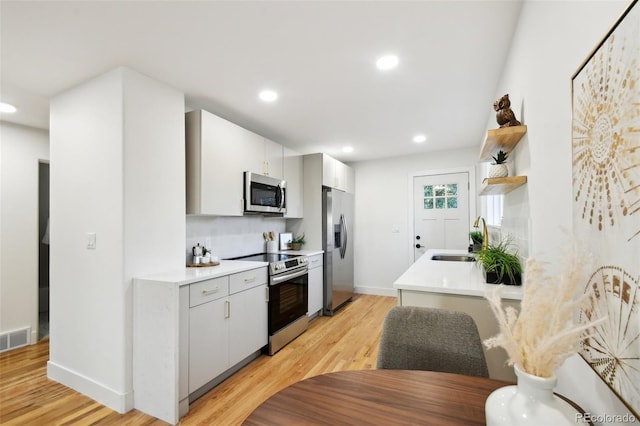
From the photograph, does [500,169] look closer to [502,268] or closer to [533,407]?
[502,268]

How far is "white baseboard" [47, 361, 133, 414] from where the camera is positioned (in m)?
1.95

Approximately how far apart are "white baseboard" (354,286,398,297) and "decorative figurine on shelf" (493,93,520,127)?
12.2ft

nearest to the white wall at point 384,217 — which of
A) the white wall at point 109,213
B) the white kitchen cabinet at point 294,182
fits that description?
the white kitchen cabinet at point 294,182

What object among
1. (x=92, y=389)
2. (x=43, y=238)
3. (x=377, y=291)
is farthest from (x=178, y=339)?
(x=377, y=291)

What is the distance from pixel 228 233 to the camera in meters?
3.28

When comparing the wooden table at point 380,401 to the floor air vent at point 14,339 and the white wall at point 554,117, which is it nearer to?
the white wall at point 554,117

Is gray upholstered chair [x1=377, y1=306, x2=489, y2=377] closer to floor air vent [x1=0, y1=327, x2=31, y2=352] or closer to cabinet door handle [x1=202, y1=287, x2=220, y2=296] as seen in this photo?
cabinet door handle [x1=202, y1=287, x2=220, y2=296]

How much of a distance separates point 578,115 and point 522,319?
65 cm

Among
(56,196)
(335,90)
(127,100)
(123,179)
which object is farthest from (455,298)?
(56,196)

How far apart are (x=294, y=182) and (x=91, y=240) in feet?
7.67

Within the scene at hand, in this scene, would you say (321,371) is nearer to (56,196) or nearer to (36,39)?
(56,196)

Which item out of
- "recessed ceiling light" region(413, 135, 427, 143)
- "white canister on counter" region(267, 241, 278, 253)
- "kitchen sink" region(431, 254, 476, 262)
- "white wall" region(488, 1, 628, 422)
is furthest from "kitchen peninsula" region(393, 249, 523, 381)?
"recessed ceiling light" region(413, 135, 427, 143)

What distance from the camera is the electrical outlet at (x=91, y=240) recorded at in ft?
6.88

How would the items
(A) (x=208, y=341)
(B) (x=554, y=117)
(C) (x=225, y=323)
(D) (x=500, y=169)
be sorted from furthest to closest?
(C) (x=225, y=323)
(A) (x=208, y=341)
(D) (x=500, y=169)
(B) (x=554, y=117)
